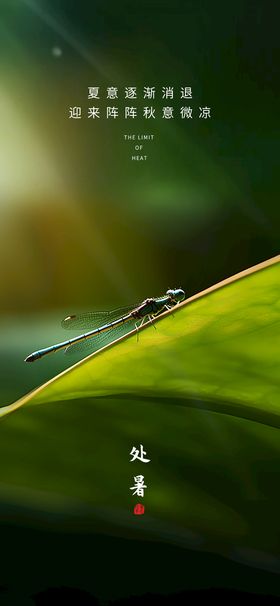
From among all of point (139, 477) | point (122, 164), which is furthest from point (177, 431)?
point (122, 164)

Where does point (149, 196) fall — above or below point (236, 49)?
below

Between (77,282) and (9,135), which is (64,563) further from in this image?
(9,135)

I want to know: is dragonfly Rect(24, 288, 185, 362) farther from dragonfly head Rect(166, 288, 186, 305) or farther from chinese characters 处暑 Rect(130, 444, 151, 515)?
chinese characters 处暑 Rect(130, 444, 151, 515)

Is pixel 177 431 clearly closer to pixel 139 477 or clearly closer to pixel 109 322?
pixel 139 477

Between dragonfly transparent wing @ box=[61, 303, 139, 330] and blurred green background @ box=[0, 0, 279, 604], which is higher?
blurred green background @ box=[0, 0, 279, 604]

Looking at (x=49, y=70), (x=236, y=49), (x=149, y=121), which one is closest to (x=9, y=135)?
(x=49, y=70)

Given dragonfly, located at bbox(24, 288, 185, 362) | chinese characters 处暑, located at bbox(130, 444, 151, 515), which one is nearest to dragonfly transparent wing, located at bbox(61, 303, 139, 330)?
dragonfly, located at bbox(24, 288, 185, 362)

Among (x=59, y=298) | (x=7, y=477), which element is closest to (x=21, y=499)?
(x=7, y=477)

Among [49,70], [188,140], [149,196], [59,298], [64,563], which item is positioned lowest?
[64,563]
